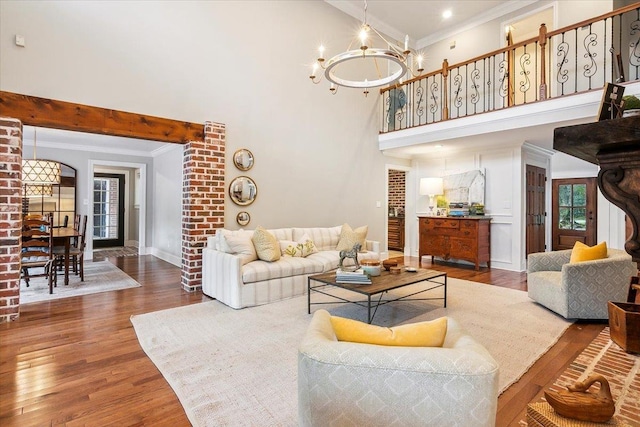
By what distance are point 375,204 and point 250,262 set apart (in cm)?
365

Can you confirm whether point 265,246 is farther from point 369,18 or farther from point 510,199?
point 369,18

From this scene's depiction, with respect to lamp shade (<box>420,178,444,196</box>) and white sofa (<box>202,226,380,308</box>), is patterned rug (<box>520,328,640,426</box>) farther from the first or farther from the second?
lamp shade (<box>420,178,444,196</box>)

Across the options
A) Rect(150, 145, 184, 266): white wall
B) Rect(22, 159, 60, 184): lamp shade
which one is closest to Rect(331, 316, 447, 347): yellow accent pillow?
Rect(150, 145, 184, 266): white wall

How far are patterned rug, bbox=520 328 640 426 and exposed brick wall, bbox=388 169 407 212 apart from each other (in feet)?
19.1

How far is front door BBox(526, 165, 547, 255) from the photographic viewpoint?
20.1 feet

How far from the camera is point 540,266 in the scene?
3910 millimetres

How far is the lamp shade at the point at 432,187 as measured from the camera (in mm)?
6754

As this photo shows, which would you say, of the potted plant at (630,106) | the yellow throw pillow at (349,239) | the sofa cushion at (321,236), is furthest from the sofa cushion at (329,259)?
the potted plant at (630,106)

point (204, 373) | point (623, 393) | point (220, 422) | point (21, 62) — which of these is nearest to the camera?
point (220, 422)

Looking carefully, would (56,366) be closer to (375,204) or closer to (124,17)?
(124,17)

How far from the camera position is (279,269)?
13.1 ft

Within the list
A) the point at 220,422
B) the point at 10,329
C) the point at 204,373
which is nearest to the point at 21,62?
the point at 10,329

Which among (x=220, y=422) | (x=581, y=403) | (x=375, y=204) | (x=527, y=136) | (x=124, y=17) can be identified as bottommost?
(x=220, y=422)

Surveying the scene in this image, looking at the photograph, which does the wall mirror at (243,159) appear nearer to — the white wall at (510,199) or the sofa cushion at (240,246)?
the sofa cushion at (240,246)
